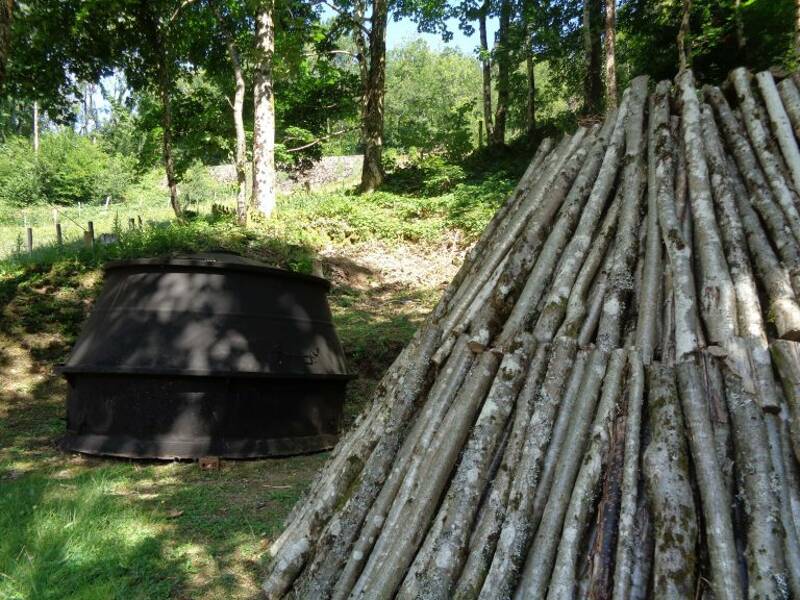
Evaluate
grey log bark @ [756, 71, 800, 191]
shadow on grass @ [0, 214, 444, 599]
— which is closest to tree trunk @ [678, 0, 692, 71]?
shadow on grass @ [0, 214, 444, 599]

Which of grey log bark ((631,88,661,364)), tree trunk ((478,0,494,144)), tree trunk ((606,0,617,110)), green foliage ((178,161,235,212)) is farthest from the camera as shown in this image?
green foliage ((178,161,235,212))

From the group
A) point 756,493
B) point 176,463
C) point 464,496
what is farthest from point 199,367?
point 756,493

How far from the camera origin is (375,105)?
19.8 metres

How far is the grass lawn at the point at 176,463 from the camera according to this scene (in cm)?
352

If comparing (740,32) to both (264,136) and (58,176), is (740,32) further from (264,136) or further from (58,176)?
(58,176)

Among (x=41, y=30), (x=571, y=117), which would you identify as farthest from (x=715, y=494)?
(x=571, y=117)

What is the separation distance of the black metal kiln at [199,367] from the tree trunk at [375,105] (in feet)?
42.5

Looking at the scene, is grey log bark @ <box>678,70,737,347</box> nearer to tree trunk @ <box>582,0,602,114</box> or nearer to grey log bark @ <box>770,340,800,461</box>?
grey log bark @ <box>770,340,800,461</box>

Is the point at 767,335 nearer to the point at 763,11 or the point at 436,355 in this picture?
the point at 436,355

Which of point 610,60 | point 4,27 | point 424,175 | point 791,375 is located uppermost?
point 610,60

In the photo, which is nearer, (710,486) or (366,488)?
(710,486)

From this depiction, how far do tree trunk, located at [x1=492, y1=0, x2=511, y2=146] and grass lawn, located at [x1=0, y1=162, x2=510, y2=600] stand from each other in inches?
280

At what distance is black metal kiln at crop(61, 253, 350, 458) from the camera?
232 inches

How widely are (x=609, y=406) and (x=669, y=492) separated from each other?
45 centimetres
